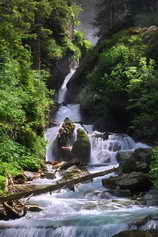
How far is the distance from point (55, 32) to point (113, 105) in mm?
10329

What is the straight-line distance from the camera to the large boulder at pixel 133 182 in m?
14.0

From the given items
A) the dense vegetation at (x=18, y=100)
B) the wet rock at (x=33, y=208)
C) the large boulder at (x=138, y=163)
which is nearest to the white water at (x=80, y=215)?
the wet rock at (x=33, y=208)

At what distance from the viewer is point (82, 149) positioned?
21453 mm

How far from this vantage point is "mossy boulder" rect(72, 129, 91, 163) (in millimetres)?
21347

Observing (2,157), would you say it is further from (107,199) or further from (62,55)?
(62,55)

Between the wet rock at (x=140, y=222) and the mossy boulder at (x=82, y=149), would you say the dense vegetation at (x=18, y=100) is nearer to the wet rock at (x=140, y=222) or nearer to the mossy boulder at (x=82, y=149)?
the mossy boulder at (x=82, y=149)

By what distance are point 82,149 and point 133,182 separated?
301 inches

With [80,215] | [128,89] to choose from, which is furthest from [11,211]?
[128,89]

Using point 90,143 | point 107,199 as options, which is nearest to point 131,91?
point 90,143

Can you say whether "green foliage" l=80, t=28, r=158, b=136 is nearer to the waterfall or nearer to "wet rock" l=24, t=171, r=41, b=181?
the waterfall

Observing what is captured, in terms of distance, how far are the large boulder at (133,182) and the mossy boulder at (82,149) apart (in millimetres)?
6509

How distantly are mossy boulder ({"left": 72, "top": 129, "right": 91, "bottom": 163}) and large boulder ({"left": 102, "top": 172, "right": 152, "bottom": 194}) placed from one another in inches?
256

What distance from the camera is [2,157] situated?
52.4 ft

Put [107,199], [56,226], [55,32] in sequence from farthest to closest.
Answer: [55,32]
[107,199]
[56,226]
